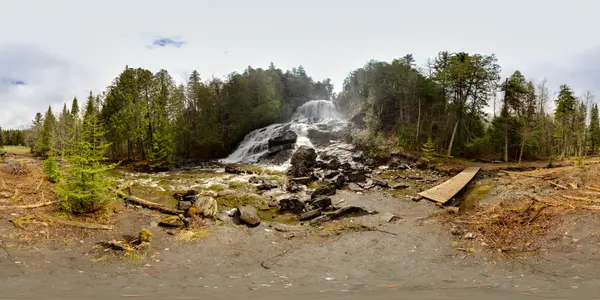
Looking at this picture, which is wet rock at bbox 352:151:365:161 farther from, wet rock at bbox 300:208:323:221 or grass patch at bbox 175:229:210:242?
grass patch at bbox 175:229:210:242

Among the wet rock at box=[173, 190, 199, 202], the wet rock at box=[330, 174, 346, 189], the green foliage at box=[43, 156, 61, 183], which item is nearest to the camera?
the green foliage at box=[43, 156, 61, 183]

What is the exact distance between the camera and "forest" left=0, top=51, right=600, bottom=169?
3703cm

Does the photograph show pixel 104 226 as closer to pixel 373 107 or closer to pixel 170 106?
pixel 170 106

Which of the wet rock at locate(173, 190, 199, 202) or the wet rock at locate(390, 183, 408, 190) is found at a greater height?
the wet rock at locate(390, 183, 408, 190)

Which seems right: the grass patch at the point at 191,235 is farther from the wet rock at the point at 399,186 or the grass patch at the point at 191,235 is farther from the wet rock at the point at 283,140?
the wet rock at the point at 283,140

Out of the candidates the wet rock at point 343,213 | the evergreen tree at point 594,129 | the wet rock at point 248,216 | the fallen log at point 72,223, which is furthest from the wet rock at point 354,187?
→ the evergreen tree at point 594,129

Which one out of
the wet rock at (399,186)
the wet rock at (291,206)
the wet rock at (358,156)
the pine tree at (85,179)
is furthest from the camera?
the wet rock at (358,156)

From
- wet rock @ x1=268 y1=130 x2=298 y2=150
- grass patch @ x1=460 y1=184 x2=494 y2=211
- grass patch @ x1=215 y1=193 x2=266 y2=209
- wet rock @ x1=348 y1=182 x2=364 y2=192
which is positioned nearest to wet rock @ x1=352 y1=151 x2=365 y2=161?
wet rock @ x1=268 y1=130 x2=298 y2=150

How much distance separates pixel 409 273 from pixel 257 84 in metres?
50.7

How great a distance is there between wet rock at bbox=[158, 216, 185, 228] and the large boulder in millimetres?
16229

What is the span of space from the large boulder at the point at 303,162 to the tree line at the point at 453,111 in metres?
9.09

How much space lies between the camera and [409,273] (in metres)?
7.53

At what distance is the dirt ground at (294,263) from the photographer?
5770mm

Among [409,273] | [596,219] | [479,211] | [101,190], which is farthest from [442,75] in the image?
[101,190]
